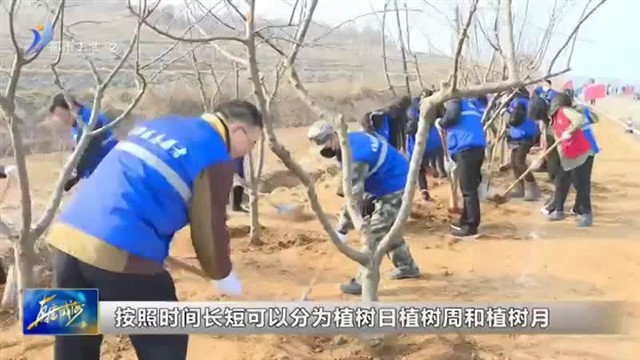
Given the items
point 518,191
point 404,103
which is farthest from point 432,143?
point 518,191

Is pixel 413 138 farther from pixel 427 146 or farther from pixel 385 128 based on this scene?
pixel 385 128

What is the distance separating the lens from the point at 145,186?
5.03 feet

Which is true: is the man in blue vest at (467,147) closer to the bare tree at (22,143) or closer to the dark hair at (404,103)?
the dark hair at (404,103)

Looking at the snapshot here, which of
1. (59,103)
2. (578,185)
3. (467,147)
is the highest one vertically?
(59,103)

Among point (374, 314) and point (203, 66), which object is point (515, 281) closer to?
point (374, 314)

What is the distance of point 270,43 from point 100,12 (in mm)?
721

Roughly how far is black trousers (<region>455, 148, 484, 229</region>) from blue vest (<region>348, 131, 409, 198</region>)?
0.98 m

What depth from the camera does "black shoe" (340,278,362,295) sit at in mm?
2811

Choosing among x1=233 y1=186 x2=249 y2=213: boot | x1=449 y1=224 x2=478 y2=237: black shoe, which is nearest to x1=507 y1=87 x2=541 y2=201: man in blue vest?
x1=449 y1=224 x2=478 y2=237: black shoe

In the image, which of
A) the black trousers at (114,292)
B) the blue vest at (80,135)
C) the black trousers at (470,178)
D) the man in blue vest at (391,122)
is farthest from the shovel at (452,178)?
the black trousers at (114,292)

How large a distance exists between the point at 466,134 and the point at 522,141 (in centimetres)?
162

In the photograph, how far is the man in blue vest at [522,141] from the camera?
17.5 feet

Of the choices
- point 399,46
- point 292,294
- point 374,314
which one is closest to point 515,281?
point 292,294

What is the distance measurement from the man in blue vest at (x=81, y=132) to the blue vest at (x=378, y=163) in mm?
989
